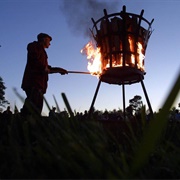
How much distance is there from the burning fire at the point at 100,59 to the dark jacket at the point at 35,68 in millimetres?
1237

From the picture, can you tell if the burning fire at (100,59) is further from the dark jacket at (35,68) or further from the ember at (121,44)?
the dark jacket at (35,68)

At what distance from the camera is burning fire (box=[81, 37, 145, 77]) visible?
5.39 metres

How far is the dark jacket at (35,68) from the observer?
203 inches

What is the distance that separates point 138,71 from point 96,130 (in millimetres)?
4909

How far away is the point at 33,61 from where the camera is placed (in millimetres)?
5168

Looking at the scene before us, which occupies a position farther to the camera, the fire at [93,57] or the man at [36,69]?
the fire at [93,57]

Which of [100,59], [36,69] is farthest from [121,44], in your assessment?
[36,69]

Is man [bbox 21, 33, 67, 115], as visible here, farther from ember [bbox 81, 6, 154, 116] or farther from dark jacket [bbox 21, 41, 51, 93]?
ember [bbox 81, 6, 154, 116]

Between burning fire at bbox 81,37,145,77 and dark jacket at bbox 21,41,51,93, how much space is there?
1237 millimetres

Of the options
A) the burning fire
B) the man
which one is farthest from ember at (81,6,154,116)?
the man

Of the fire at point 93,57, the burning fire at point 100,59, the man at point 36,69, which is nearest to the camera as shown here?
the man at point 36,69

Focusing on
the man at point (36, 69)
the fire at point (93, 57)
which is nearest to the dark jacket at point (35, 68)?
the man at point (36, 69)

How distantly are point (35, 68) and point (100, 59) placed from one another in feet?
4.82

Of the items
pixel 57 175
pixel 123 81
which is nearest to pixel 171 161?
pixel 57 175
